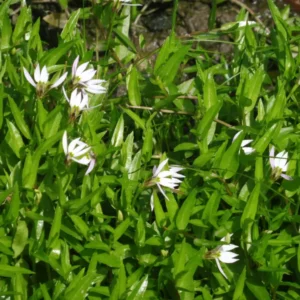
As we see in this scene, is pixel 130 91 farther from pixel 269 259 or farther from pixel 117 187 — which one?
pixel 269 259

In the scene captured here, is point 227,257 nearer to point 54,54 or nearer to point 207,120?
point 207,120

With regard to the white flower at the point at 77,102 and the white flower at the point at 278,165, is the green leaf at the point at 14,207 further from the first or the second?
the white flower at the point at 278,165

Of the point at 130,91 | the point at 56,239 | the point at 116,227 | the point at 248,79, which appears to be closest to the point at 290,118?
the point at 248,79

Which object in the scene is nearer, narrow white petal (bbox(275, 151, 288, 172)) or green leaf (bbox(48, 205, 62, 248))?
green leaf (bbox(48, 205, 62, 248))

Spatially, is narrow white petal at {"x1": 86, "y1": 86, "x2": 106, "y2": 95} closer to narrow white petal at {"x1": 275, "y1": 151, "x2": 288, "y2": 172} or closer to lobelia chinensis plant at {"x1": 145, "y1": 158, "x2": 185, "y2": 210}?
lobelia chinensis plant at {"x1": 145, "y1": 158, "x2": 185, "y2": 210}

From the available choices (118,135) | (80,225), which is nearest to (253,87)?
(118,135)

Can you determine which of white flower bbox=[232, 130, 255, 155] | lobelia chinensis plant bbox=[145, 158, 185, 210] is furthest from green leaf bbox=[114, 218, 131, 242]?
white flower bbox=[232, 130, 255, 155]
